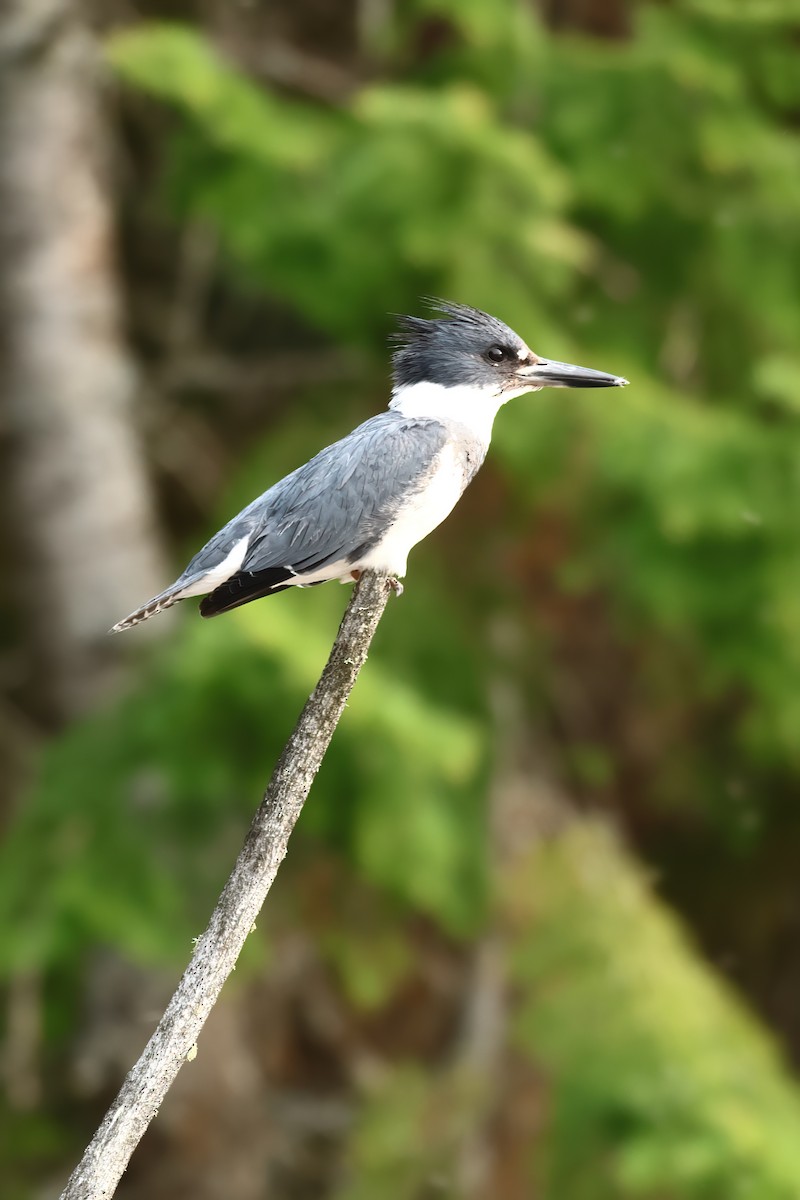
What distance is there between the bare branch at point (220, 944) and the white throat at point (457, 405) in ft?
1.76

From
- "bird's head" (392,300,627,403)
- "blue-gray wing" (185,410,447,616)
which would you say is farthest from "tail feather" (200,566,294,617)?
"bird's head" (392,300,627,403)

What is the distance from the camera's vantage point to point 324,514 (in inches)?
76.6

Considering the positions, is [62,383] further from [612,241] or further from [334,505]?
[334,505]

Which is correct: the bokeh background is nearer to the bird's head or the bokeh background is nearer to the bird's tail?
the bird's head

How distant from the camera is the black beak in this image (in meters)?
2.17

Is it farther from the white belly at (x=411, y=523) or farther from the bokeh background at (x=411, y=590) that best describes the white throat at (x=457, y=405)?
the bokeh background at (x=411, y=590)

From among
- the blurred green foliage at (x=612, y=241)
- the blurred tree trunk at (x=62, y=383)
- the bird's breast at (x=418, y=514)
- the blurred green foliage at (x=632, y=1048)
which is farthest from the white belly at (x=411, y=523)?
the blurred tree trunk at (x=62, y=383)

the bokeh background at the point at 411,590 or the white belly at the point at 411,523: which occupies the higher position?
the white belly at the point at 411,523

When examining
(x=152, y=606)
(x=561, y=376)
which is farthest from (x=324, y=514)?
(x=561, y=376)

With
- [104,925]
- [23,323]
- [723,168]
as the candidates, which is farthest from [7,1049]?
[723,168]

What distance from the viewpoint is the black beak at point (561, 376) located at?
7.13 ft

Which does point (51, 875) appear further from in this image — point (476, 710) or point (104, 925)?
point (476, 710)

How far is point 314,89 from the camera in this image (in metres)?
4.72

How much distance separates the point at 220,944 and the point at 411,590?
2.69m
